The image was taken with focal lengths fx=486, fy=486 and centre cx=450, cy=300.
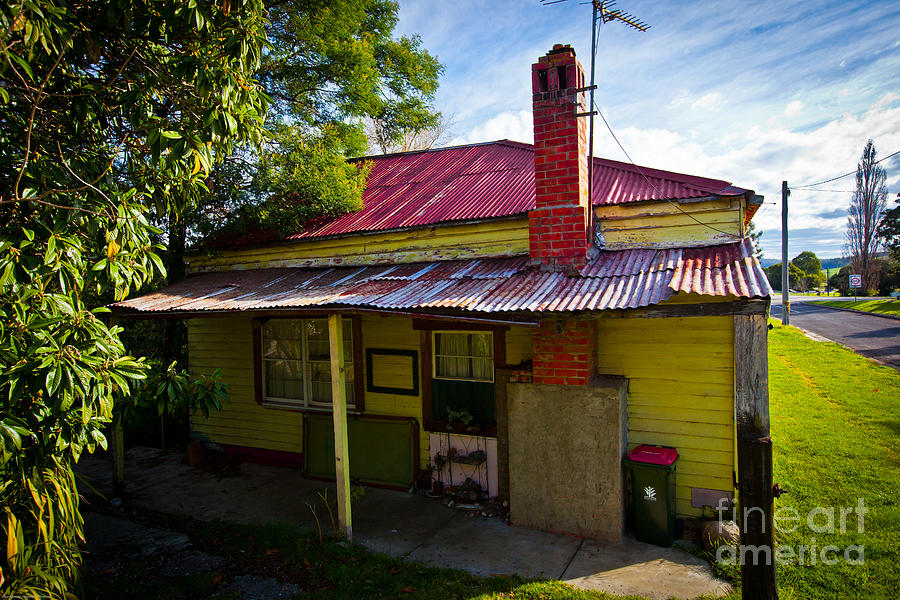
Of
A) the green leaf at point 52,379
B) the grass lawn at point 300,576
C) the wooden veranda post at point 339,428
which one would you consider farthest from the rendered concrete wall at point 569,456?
the green leaf at point 52,379

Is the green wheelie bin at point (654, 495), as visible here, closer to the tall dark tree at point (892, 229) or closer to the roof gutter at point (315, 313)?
the roof gutter at point (315, 313)

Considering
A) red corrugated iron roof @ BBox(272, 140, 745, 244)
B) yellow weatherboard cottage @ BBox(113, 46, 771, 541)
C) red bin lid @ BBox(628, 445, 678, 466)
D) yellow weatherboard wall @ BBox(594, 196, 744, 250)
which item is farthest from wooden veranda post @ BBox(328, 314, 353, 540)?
yellow weatherboard wall @ BBox(594, 196, 744, 250)

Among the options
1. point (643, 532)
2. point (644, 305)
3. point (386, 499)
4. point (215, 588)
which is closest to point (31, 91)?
point (215, 588)

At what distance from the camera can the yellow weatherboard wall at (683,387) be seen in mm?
5586

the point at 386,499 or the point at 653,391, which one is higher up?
the point at 653,391

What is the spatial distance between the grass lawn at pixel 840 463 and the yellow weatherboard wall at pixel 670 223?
3536mm

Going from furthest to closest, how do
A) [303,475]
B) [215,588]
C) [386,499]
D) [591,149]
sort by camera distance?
[303,475], [386,499], [591,149], [215,588]

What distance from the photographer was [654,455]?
5.55 meters

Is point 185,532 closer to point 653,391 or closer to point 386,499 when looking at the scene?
point 386,499

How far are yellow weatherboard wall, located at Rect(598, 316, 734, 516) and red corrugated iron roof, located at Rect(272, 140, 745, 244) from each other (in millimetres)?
1654

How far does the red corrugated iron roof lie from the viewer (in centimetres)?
660

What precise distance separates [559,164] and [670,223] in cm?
156

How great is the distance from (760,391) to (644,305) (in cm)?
122

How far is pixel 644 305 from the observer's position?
434 cm
